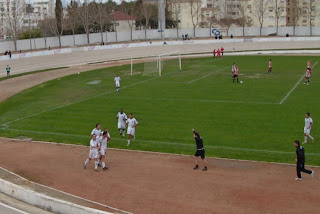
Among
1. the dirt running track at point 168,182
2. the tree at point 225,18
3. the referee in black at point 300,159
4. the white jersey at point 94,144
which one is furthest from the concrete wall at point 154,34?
the referee in black at point 300,159

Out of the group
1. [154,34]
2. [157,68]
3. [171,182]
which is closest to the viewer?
[171,182]

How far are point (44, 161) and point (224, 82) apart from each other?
2493 centimetres

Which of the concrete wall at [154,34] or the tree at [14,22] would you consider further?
the concrete wall at [154,34]

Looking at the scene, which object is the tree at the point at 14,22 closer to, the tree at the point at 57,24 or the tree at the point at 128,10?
the tree at the point at 57,24

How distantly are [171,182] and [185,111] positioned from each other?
1389 centimetres

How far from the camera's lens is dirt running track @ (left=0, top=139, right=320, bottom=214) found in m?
15.8

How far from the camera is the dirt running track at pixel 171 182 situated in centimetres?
1579

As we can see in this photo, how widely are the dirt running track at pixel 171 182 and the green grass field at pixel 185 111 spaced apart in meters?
2.18

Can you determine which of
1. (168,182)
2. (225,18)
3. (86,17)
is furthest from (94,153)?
(225,18)

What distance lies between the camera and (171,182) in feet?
60.5

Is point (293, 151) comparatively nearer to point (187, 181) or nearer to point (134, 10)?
point (187, 181)

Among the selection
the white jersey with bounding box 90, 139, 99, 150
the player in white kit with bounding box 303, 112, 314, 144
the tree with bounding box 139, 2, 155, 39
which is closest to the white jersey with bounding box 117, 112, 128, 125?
the white jersey with bounding box 90, 139, 99, 150

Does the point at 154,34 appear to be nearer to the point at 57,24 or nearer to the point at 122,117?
the point at 57,24

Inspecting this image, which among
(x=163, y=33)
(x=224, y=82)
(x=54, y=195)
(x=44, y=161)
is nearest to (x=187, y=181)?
(x=54, y=195)
